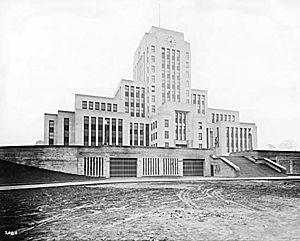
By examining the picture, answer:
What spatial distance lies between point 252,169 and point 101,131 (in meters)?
39.2

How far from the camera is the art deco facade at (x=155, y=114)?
226 ft

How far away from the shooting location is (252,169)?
36.7m

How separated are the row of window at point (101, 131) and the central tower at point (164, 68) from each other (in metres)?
16.0

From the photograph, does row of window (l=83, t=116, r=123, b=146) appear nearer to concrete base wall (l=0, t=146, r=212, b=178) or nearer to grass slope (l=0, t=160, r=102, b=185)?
concrete base wall (l=0, t=146, r=212, b=178)

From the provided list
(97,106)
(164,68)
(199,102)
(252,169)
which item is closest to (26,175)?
(252,169)

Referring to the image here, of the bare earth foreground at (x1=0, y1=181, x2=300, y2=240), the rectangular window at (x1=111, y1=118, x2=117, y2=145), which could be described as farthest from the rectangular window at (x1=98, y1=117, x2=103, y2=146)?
the bare earth foreground at (x1=0, y1=181, x2=300, y2=240)

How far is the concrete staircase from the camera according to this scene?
35.2 m

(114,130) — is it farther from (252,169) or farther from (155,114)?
(252,169)

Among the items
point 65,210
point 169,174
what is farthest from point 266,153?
point 65,210

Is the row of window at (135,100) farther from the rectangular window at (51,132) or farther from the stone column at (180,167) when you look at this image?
the stone column at (180,167)

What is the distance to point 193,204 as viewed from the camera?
1191 centimetres

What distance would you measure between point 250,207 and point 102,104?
68542 millimetres

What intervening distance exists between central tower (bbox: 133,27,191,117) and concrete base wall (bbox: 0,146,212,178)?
46078 millimetres

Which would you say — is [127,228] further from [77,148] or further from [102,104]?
[102,104]
